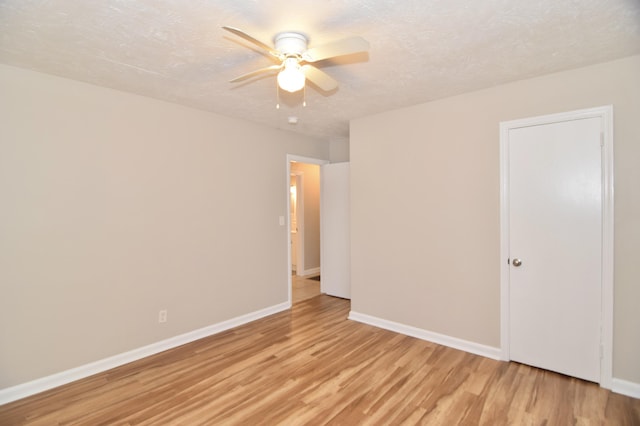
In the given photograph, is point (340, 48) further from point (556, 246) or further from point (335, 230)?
point (335, 230)

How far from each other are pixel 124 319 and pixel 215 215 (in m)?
1.37

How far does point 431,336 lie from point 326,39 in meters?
3.06

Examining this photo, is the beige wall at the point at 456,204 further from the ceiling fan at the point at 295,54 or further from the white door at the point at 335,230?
the ceiling fan at the point at 295,54

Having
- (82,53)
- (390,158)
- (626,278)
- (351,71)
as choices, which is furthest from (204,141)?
(626,278)

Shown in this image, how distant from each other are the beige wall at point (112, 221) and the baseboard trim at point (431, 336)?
1.47m

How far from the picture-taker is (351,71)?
8.39ft

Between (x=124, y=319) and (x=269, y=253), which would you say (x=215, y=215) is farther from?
(x=124, y=319)

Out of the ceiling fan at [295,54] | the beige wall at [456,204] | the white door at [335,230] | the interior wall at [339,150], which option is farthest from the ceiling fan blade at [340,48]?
the interior wall at [339,150]

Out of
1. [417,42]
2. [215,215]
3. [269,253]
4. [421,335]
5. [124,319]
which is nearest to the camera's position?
[417,42]

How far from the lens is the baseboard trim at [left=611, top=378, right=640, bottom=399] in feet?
7.77

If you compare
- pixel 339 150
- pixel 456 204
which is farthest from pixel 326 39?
pixel 339 150

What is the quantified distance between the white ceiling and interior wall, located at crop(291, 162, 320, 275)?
3.60m

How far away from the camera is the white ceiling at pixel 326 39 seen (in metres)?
1.76

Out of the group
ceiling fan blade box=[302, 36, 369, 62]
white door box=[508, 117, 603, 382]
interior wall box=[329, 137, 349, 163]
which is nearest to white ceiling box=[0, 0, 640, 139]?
ceiling fan blade box=[302, 36, 369, 62]
